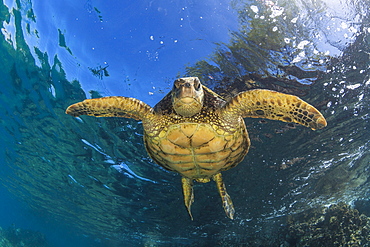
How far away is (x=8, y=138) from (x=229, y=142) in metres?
16.6

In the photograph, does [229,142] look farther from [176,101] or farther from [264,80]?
[264,80]

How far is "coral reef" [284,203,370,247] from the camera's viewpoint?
1259 cm

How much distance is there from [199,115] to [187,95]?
665 mm

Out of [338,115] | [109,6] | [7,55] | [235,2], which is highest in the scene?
[7,55]

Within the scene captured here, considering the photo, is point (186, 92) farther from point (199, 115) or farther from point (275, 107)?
point (275, 107)

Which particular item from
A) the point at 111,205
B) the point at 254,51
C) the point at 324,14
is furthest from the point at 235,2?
the point at 111,205

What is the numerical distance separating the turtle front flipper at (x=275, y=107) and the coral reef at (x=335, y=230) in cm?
1314

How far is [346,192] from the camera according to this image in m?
16.2

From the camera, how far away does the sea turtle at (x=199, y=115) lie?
3.68 metres

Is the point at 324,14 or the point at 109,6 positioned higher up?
the point at 109,6

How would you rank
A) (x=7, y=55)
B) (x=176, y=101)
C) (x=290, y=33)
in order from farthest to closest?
(x=7, y=55)
(x=290, y=33)
(x=176, y=101)

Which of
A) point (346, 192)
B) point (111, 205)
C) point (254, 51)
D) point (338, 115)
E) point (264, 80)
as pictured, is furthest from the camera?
point (111, 205)

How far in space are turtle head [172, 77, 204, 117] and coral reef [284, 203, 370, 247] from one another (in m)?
14.4

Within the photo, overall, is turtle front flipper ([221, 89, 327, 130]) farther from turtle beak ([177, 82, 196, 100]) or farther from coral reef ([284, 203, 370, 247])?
coral reef ([284, 203, 370, 247])
